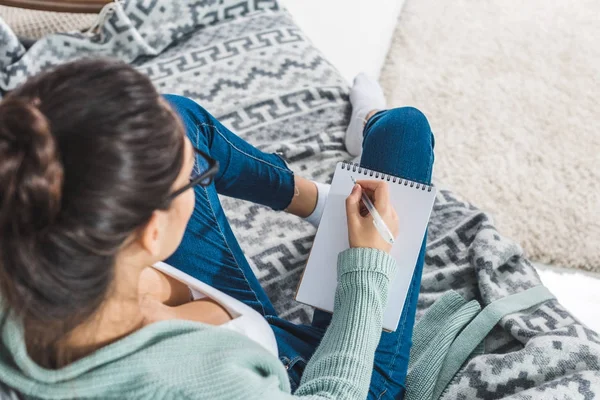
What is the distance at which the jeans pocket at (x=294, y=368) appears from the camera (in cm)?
78

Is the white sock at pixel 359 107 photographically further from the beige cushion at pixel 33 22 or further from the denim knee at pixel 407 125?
the beige cushion at pixel 33 22

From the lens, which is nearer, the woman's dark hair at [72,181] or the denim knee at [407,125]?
the woman's dark hair at [72,181]

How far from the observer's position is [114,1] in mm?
1324

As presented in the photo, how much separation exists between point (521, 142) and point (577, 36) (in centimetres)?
53

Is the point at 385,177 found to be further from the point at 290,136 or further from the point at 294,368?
the point at 290,136

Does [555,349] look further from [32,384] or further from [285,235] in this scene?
[32,384]

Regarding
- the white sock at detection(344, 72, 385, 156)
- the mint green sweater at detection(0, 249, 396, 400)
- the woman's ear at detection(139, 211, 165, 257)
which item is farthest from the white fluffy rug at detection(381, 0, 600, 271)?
the woman's ear at detection(139, 211, 165, 257)

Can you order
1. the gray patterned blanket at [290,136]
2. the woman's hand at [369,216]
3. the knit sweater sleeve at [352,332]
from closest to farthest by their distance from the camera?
the knit sweater sleeve at [352,332] < the woman's hand at [369,216] < the gray patterned blanket at [290,136]

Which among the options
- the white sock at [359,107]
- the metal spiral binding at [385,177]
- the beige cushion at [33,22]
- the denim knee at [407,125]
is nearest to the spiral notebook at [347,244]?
the metal spiral binding at [385,177]

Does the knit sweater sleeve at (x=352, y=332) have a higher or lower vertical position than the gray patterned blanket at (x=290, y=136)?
higher

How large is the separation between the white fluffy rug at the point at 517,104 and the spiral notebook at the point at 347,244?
1.99 ft

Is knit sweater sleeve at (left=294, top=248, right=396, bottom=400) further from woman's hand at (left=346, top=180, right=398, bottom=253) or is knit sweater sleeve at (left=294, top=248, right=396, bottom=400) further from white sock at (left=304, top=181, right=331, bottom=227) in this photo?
white sock at (left=304, top=181, right=331, bottom=227)

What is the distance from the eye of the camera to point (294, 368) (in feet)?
2.60

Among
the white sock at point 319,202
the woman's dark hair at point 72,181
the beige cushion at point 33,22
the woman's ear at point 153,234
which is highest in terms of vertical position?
the woman's dark hair at point 72,181
